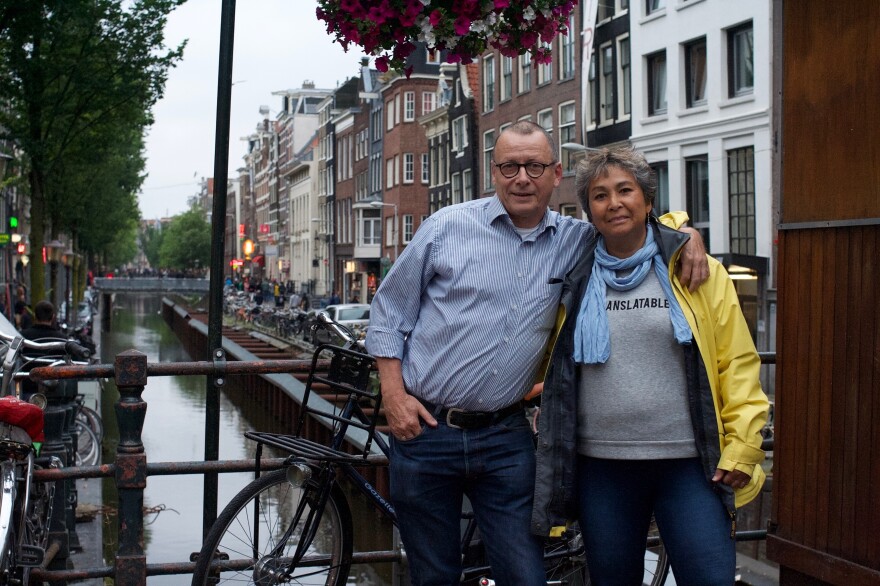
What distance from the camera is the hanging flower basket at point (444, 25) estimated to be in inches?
152

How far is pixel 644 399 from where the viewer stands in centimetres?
345

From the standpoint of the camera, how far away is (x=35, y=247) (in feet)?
90.6

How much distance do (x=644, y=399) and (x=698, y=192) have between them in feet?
89.0

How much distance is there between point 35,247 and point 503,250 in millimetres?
25774

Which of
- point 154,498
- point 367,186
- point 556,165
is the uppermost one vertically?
point 367,186

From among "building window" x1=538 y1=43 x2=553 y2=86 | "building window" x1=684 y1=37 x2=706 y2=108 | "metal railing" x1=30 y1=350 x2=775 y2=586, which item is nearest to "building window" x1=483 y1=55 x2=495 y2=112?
"building window" x1=538 y1=43 x2=553 y2=86

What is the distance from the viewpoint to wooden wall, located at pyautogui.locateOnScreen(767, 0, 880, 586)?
3895 millimetres

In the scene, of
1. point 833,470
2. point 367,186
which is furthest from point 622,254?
point 367,186

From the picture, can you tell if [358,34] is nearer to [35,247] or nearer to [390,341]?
[390,341]

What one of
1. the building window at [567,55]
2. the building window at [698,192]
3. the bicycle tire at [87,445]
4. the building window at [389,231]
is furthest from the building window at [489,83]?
the bicycle tire at [87,445]

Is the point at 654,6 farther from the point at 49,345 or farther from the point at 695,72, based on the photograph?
the point at 49,345

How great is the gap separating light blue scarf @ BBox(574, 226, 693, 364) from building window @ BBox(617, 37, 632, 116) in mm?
29992

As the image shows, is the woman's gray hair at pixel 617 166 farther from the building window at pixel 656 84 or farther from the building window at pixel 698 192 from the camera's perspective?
the building window at pixel 656 84

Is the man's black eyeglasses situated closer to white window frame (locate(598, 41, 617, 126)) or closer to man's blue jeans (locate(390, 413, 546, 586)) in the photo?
man's blue jeans (locate(390, 413, 546, 586))
